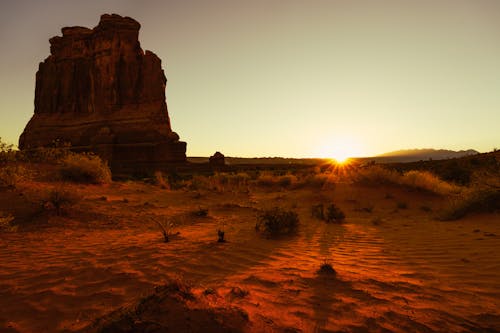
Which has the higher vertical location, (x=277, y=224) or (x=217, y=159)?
(x=217, y=159)

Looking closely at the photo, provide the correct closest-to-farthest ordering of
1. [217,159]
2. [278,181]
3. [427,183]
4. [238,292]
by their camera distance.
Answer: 1. [238,292]
2. [427,183]
3. [278,181]
4. [217,159]

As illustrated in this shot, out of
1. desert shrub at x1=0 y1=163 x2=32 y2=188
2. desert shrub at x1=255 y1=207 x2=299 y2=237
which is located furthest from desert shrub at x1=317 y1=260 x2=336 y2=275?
desert shrub at x1=0 y1=163 x2=32 y2=188

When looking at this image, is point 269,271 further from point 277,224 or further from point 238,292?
point 277,224

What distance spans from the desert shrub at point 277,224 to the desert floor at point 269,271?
1.02 feet

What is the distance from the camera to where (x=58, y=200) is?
8.17m

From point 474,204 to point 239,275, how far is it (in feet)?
24.2

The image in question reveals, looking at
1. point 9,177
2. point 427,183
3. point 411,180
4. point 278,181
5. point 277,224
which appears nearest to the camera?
point 277,224

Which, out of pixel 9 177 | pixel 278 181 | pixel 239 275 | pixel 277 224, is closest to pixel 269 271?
pixel 239 275

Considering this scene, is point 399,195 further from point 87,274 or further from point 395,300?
point 87,274

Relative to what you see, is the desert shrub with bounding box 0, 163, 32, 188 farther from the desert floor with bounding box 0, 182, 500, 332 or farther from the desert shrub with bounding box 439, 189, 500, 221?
the desert shrub with bounding box 439, 189, 500, 221

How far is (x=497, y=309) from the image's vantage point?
10.3ft

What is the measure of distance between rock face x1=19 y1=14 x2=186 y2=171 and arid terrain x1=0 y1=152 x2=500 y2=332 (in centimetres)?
3530

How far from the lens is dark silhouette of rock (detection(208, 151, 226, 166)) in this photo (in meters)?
46.2

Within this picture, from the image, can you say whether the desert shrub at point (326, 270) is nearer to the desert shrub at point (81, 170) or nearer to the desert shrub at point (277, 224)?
the desert shrub at point (277, 224)
